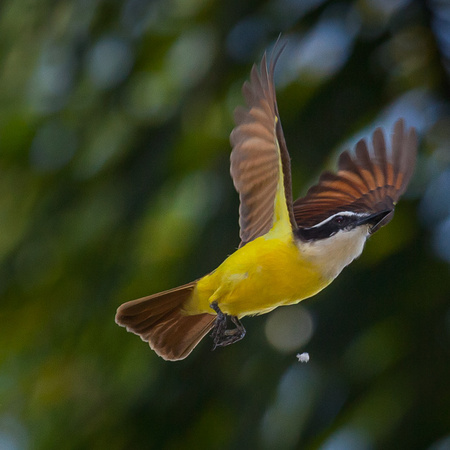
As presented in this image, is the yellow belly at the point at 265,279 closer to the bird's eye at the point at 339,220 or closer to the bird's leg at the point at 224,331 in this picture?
the bird's leg at the point at 224,331

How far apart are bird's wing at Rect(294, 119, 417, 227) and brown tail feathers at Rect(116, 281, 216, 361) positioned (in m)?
0.42

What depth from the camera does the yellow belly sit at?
2.29 metres

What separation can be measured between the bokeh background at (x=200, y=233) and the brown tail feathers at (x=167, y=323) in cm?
16

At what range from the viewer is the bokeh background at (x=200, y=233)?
264 cm

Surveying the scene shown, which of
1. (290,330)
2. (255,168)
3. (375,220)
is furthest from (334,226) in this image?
(290,330)

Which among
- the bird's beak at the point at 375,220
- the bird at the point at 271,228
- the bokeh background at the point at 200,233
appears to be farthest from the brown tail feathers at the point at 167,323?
the bird's beak at the point at 375,220

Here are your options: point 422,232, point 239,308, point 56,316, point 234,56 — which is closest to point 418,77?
point 422,232

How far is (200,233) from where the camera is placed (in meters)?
2.91

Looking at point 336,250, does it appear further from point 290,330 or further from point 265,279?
point 290,330

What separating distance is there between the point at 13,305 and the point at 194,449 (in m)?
0.92

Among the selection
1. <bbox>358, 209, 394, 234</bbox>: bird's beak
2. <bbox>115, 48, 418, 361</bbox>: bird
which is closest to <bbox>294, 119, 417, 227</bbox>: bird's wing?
<bbox>115, 48, 418, 361</bbox>: bird

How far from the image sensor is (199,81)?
11.2 ft

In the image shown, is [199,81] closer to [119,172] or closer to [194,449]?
[119,172]

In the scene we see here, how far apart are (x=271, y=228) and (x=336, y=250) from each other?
350mm
